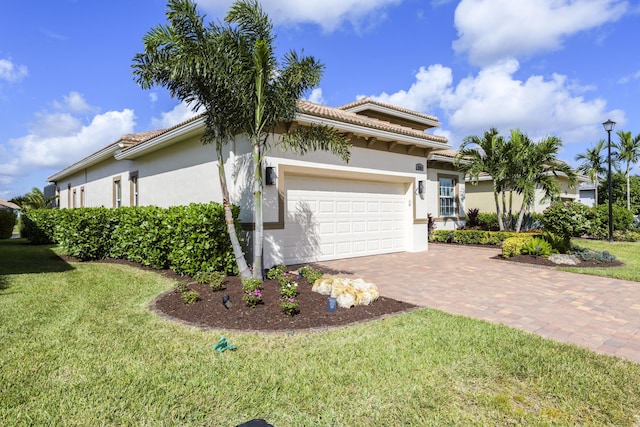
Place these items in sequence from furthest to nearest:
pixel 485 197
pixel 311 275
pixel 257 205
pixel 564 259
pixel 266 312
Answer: pixel 485 197
pixel 564 259
pixel 311 275
pixel 257 205
pixel 266 312

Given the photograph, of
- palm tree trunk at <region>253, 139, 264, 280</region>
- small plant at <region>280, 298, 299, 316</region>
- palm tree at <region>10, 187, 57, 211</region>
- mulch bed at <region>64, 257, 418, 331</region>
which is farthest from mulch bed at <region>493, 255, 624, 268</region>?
palm tree at <region>10, 187, 57, 211</region>

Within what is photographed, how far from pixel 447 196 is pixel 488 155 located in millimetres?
3078

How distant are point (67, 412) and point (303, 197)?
7525 millimetres

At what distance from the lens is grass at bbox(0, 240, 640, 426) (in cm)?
264

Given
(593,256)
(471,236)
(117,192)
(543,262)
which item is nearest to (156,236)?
(117,192)

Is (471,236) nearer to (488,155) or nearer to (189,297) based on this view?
(488,155)

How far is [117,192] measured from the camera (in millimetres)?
16297

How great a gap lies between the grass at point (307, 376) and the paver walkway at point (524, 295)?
2.03 ft

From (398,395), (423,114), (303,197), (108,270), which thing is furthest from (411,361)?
(423,114)

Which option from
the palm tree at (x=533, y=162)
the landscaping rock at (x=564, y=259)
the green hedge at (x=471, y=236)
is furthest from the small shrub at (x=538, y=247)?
the palm tree at (x=533, y=162)

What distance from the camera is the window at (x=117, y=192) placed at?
16019 mm

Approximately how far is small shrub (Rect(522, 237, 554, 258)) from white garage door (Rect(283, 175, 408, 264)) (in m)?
3.75

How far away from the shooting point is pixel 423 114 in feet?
60.0

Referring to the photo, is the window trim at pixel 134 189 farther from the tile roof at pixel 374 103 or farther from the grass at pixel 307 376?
the grass at pixel 307 376
